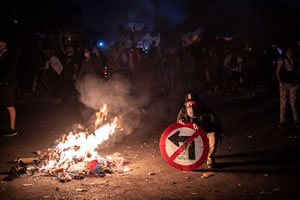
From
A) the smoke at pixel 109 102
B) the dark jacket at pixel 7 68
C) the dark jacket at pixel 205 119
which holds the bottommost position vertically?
the smoke at pixel 109 102

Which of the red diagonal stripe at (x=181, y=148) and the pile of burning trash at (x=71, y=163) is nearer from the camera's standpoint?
the red diagonal stripe at (x=181, y=148)

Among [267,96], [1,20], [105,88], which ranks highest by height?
[1,20]

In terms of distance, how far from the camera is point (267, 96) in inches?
599

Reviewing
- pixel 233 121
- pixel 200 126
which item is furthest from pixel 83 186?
pixel 233 121

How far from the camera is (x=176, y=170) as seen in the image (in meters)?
6.01

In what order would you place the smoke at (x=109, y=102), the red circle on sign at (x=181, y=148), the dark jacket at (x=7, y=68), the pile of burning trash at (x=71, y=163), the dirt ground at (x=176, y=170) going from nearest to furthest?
the dirt ground at (x=176, y=170), the red circle on sign at (x=181, y=148), the pile of burning trash at (x=71, y=163), the dark jacket at (x=7, y=68), the smoke at (x=109, y=102)

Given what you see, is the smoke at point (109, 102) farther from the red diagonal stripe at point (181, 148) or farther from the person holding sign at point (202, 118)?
the red diagonal stripe at point (181, 148)

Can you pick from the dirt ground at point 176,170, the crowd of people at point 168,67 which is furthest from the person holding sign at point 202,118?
the crowd of people at point 168,67

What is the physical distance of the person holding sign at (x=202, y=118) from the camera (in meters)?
5.92

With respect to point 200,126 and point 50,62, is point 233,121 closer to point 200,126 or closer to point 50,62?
point 200,126

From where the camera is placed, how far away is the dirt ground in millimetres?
5023

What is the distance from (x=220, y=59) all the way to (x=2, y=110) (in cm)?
1218

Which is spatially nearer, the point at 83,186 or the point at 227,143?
the point at 83,186

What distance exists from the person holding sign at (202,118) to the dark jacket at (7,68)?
529 centimetres
